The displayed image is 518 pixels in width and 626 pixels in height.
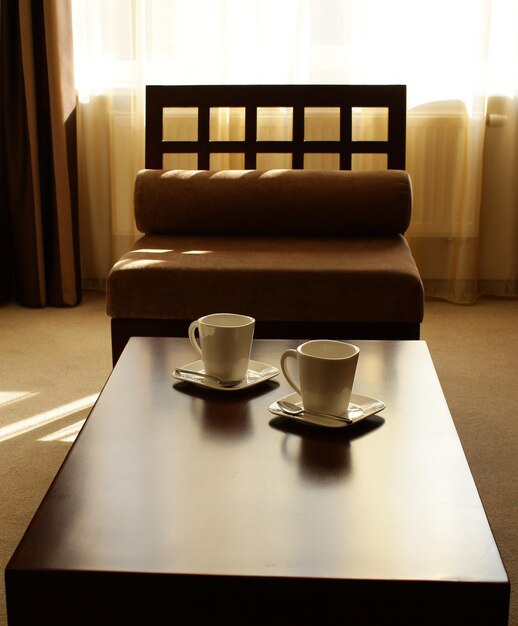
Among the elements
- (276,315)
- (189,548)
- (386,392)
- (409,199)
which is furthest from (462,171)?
(189,548)

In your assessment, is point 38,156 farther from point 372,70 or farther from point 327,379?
point 327,379

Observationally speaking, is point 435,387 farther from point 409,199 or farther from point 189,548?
point 409,199

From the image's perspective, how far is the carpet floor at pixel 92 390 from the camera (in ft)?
6.43

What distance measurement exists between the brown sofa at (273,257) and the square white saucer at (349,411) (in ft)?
2.67

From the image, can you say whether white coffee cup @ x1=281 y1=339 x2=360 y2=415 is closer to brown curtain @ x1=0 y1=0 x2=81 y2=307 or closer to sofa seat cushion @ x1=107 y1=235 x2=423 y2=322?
sofa seat cushion @ x1=107 y1=235 x2=423 y2=322

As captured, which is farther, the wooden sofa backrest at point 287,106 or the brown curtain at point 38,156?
the brown curtain at point 38,156

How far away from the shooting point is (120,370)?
5.40ft

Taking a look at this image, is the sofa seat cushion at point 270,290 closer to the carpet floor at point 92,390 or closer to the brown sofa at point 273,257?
the brown sofa at point 273,257

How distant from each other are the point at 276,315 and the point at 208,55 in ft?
5.65

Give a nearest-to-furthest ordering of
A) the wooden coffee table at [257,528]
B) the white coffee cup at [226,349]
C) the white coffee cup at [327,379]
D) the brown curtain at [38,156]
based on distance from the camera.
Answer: the wooden coffee table at [257,528] → the white coffee cup at [327,379] → the white coffee cup at [226,349] → the brown curtain at [38,156]

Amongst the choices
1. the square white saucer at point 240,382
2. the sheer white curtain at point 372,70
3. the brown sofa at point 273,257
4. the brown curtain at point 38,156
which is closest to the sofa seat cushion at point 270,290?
the brown sofa at point 273,257

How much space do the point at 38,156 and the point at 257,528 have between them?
111 inches

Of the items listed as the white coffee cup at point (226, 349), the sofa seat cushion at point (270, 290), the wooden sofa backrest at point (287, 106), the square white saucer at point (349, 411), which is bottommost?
the sofa seat cushion at point (270, 290)

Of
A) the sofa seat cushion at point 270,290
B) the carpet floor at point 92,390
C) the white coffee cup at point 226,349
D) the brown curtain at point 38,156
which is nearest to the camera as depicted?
the white coffee cup at point 226,349
